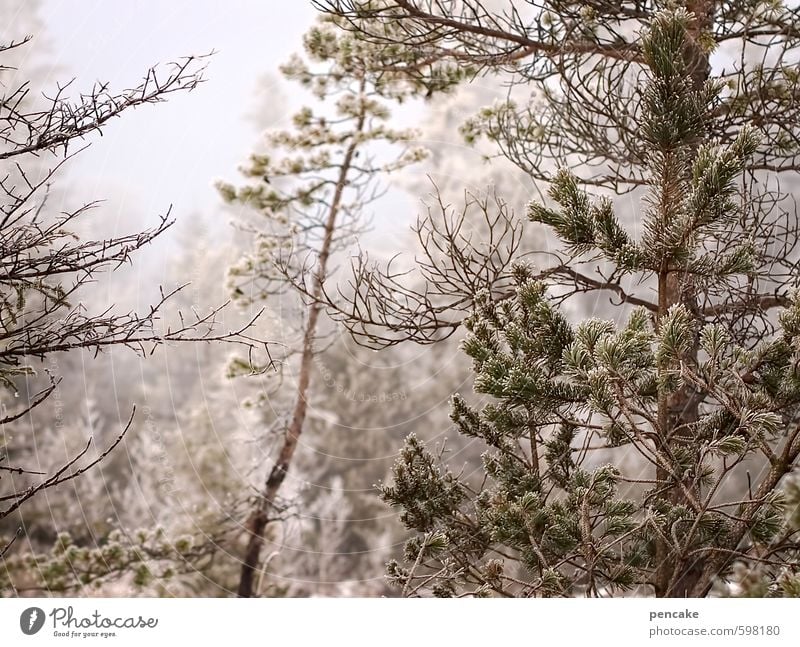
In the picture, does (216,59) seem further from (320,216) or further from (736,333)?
(736,333)

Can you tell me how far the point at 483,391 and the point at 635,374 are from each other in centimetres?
24

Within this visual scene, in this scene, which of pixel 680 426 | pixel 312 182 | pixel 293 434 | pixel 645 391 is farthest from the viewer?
pixel 312 182

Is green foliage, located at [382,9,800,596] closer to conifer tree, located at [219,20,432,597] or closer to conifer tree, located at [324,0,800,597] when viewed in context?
conifer tree, located at [324,0,800,597]

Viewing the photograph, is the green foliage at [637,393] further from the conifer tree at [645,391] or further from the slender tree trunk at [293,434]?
the slender tree trunk at [293,434]

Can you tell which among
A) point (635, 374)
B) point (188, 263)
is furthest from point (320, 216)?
point (635, 374)

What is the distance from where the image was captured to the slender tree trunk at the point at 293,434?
8.83 ft

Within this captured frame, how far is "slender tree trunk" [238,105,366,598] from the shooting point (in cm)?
269

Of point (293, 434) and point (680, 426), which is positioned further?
point (293, 434)

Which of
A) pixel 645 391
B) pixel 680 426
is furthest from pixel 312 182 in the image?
pixel 680 426

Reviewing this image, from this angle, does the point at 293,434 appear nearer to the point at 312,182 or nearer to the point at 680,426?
the point at 312,182

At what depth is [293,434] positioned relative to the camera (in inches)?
106

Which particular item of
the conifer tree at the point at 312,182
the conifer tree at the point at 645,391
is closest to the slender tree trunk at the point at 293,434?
the conifer tree at the point at 312,182

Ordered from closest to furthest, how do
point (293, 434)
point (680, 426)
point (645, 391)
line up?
point (680, 426)
point (645, 391)
point (293, 434)
